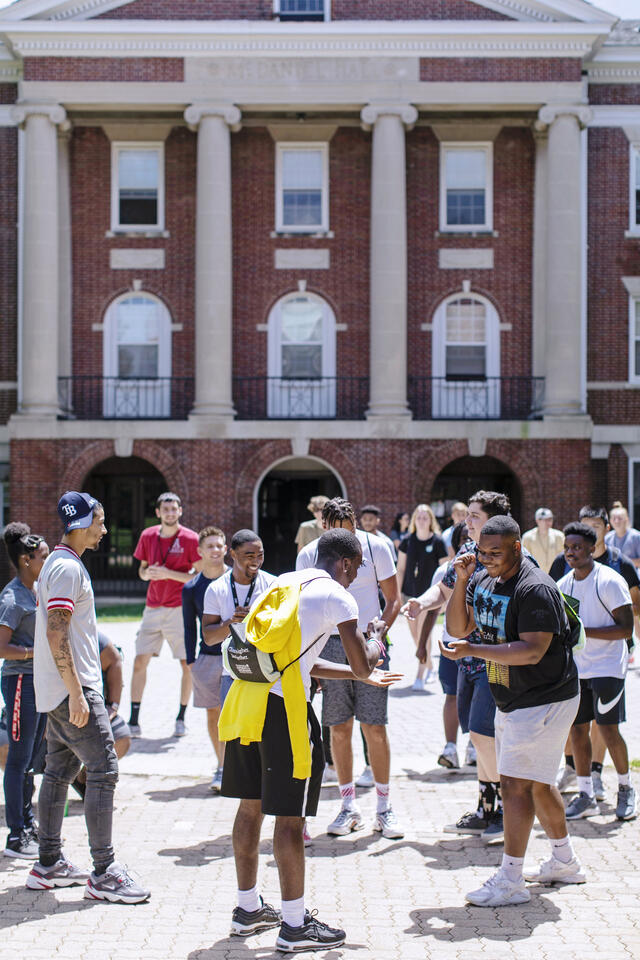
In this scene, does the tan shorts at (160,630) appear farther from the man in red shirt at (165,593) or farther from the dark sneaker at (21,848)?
the dark sneaker at (21,848)

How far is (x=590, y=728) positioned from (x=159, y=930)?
11.9ft

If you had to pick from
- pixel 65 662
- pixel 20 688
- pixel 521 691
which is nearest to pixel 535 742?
pixel 521 691

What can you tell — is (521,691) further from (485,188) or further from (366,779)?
(485,188)

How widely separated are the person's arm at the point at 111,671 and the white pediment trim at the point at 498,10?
810 inches

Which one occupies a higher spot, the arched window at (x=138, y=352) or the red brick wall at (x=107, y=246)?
the red brick wall at (x=107, y=246)

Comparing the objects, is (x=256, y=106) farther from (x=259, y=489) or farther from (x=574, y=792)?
(x=574, y=792)

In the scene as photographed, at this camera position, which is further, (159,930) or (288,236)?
(288,236)

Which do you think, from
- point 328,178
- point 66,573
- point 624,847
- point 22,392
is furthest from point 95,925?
point 328,178

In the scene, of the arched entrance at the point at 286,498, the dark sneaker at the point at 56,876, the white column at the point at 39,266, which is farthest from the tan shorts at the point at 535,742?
the arched entrance at the point at 286,498

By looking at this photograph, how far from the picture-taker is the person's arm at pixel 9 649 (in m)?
6.47

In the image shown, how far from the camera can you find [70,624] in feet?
18.8

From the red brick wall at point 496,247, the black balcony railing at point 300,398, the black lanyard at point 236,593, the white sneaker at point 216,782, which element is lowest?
the white sneaker at point 216,782

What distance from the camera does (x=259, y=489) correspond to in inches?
1009

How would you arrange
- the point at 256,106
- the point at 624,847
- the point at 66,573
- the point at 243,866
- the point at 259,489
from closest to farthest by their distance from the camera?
the point at 243,866 < the point at 66,573 < the point at 624,847 < the point at 256,106 < the point at 259,489
